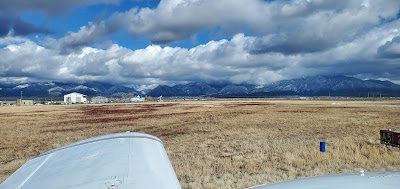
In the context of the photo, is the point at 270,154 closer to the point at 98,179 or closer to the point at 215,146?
the point at 215,146

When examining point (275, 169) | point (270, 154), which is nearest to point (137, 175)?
point (275, 169)

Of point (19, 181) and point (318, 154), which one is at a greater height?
point (19, 181)

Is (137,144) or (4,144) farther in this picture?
(4,144)

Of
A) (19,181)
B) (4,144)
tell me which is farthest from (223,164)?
(4,144)

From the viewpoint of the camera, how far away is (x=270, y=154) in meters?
14.5

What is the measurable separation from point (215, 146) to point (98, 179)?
14590 mm

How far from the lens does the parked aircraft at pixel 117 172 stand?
2.62 meters

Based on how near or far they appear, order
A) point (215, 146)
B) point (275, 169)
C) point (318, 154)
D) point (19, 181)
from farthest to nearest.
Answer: point (215, 146), point (318, 154), point (275, 169), point (19, 181)

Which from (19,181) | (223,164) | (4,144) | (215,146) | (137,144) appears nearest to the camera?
(19,181)

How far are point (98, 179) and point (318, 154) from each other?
12.3 metres

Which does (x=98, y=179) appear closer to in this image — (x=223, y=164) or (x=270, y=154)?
(x=223, y=164)

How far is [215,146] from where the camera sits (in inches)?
690

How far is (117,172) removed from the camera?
11.0ft

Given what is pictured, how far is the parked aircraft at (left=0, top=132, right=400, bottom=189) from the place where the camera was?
2.62 meters
